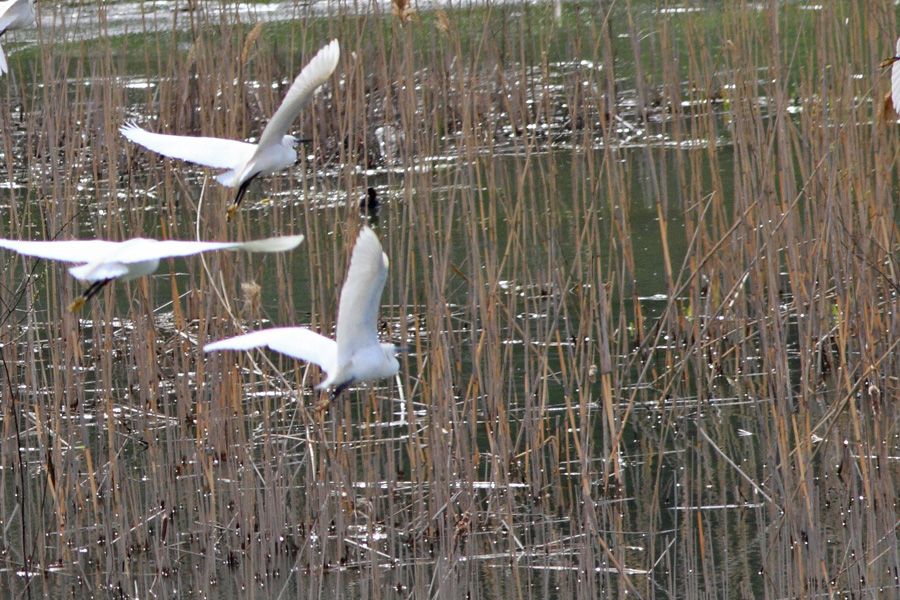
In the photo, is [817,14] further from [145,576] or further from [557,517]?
[145,576]

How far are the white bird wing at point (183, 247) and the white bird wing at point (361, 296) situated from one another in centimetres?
13

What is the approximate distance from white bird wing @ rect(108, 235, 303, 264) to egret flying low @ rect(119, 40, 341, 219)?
0.49 metres

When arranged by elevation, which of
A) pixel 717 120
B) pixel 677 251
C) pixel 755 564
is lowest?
pixel 755 564

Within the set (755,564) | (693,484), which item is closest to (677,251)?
(693,484)

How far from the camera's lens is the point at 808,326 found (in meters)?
2.77

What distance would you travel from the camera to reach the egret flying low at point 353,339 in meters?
1.95

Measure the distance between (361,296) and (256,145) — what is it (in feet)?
2.39

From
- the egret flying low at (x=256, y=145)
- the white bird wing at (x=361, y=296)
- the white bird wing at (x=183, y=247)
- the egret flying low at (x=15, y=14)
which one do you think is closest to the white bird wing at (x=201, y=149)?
the egret flying low at (x=256, y=145)

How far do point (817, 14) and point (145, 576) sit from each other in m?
2.05

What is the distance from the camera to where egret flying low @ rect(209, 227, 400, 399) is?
1.95 metres

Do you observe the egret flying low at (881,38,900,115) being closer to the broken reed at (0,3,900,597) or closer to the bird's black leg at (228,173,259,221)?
the broken reed at (0,3,900,597)

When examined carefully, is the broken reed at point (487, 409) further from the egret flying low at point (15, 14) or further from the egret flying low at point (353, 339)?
the egret flying low at point (353, 339)

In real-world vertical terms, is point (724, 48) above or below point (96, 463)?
above

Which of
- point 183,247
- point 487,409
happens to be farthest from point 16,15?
point 183,247
